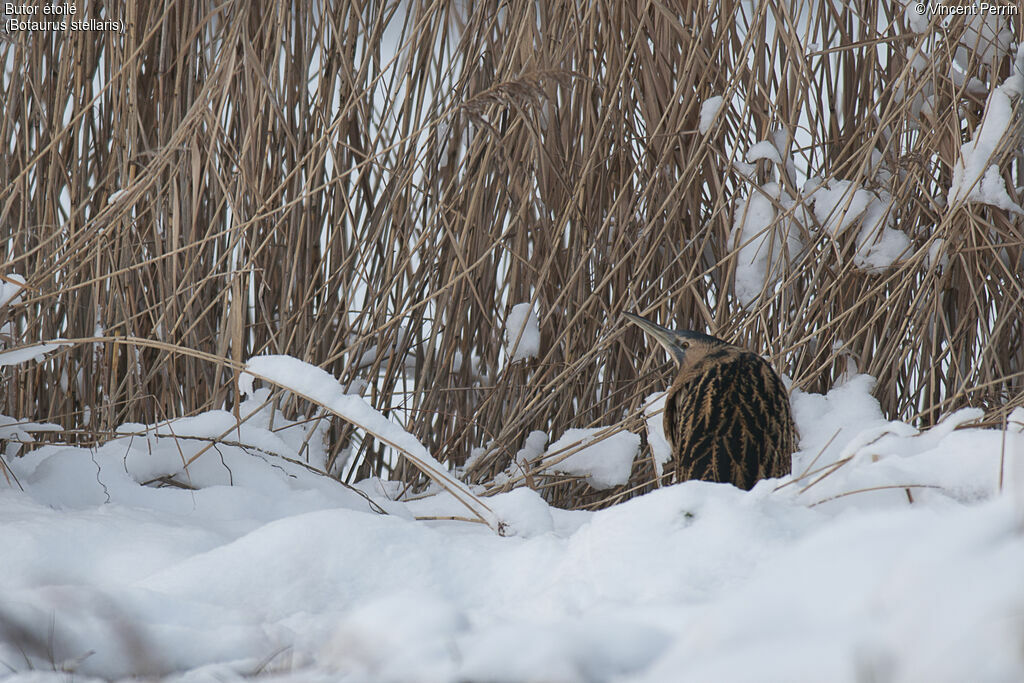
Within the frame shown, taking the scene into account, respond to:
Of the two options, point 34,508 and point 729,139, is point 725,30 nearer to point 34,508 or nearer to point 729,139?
point 729,139

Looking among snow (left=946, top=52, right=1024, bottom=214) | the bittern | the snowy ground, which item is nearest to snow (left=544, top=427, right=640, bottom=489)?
the bittern

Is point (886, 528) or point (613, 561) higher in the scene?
point (886, 528)

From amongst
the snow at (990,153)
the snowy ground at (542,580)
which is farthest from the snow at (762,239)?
the snowy ground at (542,580)

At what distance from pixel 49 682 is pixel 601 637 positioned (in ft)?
1.26

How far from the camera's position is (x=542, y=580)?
787mm

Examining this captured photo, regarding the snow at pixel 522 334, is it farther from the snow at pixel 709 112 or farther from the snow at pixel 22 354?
the snow at pixel 22 354

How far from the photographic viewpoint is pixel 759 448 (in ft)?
3.74

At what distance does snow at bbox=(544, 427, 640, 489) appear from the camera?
1.39 metres

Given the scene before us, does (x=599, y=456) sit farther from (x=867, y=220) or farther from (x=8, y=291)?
(x=8, y=291)

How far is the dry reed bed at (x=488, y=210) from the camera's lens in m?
1.51

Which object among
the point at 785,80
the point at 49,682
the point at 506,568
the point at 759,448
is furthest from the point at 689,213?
the point at 49,682

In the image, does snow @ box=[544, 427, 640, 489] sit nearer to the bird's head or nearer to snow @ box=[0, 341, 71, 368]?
the bird's head

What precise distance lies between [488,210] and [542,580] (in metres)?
0.95

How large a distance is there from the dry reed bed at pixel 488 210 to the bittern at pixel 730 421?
0.28 m
